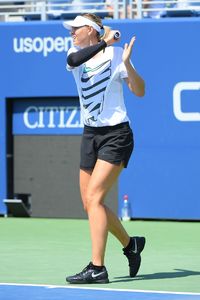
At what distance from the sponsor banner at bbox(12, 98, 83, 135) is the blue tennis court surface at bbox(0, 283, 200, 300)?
619cm

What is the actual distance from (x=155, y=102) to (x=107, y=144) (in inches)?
208

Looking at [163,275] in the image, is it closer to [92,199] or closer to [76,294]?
[92,199]

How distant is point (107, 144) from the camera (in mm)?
8070

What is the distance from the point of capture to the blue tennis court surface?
7.28 meters

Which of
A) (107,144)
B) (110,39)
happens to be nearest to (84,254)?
(107,144)

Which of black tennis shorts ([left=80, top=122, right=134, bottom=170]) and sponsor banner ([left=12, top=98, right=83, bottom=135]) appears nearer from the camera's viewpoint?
black tennis shorts ([left=80, top=122, right=134, bottom=170])

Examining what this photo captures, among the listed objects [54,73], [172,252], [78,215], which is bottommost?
[78,215]

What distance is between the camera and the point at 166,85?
13211 millimetres

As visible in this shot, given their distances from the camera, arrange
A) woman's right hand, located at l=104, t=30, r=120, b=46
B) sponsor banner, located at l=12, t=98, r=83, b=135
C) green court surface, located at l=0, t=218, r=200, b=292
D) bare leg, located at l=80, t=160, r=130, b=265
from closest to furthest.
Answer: bare leg, located at l=80, t=160, r=130, b=265 → woman's right hand, located at l=104, t=30, r=120, b=46 → green court surface, located at l=0, t=218, r=200, b=292 → sponsor banner, located at l=12, t=98, r=83, b=135

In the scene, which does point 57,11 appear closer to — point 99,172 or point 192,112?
point 192,112

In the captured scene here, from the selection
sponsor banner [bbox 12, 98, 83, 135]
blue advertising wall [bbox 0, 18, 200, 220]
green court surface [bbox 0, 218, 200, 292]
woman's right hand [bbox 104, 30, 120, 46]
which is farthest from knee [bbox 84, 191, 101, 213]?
sponsor banner [bbox 12, 98, 83, 135]

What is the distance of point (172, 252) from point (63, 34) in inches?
177

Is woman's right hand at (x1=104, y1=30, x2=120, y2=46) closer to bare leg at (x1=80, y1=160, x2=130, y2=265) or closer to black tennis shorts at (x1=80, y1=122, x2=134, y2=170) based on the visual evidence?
black tennis shorts at (x1=80, y1=122, x2=134, y2=170)

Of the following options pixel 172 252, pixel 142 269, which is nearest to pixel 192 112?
pixel 172 252
